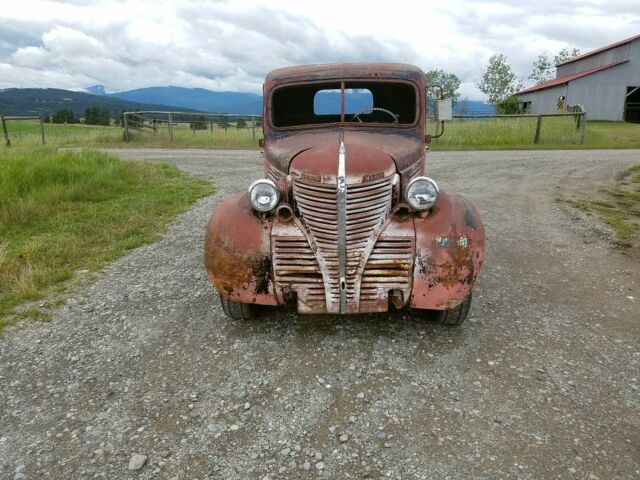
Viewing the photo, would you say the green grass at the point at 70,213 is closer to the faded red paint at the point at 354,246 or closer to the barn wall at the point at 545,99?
the faded red paint at the point at 354,246

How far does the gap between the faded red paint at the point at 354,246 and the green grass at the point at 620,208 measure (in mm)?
3841

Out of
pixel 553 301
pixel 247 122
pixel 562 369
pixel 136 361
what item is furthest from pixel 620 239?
pixel 247 122

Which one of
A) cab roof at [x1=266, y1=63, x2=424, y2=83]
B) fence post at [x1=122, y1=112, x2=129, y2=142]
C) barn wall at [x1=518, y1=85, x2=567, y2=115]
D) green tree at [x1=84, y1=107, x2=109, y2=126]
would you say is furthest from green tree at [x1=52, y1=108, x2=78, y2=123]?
cab roof at [x1=266, y1=63, x2=424, y2=83]

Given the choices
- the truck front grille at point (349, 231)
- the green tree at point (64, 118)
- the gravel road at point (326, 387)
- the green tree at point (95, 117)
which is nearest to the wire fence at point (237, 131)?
the gravel road at point (326, 387)

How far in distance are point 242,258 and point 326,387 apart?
1056mm

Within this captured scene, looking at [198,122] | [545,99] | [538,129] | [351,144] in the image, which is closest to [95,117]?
[198,122]

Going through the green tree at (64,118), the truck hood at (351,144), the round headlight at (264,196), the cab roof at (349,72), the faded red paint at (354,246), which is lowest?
the faded red paint at (354,246)

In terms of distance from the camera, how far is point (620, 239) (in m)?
6.11

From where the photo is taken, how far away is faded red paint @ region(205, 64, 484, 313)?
3.28 metres

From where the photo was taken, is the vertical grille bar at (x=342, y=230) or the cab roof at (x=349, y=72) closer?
the vertical grille bar at (x=342, y=230)

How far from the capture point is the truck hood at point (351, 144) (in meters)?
3.69

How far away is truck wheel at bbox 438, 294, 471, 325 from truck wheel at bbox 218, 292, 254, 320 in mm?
1510

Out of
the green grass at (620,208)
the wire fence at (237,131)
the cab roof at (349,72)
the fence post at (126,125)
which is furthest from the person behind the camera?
the fence post at (126,125)

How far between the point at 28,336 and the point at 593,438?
4005 mm
